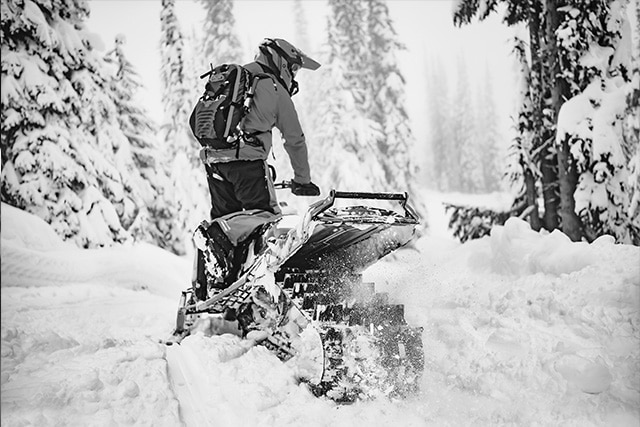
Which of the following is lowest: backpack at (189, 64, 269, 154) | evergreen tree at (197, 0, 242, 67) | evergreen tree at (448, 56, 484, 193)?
evergreen tree at (448, 56, 484, 193)

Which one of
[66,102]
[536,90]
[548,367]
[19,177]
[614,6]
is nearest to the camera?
[548,367]

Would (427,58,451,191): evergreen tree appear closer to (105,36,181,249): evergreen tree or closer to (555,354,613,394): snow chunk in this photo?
(105,36,181,249): evergreen tree

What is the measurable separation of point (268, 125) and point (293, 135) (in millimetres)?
215

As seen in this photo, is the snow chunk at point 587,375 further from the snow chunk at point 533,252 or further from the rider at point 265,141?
the rider at point 265,141

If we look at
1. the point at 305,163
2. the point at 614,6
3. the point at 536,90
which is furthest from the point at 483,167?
the point at 305,163

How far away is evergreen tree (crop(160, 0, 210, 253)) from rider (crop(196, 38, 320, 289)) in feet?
46.3

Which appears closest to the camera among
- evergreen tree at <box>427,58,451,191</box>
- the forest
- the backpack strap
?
the backpack strap

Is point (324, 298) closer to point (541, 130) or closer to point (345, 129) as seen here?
point (541, 130)

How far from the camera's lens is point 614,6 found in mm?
5281

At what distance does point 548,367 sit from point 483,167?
137 feet

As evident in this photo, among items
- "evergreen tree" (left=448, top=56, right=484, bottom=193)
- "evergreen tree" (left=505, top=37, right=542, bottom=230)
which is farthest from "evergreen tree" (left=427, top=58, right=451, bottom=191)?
"evergreen tree" (left=505, top=37, right=542, bottom=230)

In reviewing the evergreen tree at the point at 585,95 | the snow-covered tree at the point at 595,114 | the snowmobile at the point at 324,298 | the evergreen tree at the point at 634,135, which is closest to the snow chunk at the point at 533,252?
the evergreen tree at the point at 634,135

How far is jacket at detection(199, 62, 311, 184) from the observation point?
10.7 feet

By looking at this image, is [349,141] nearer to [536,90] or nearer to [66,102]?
[536,90]
